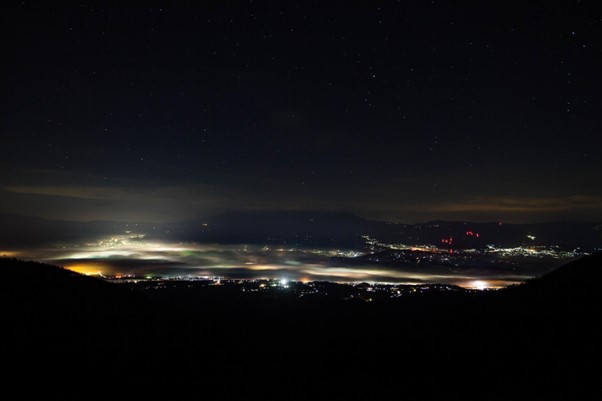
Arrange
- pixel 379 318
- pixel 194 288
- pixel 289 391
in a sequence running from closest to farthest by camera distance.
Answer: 1. pixel 289 391
2. pixel 379 318
3. pixel 194 288

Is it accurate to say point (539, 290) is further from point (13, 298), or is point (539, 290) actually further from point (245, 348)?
point (13, 298)

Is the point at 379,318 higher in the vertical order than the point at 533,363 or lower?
lower

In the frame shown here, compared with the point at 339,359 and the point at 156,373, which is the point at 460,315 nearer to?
the point at 339,359

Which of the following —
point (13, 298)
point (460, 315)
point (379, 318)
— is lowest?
point (379, 318)

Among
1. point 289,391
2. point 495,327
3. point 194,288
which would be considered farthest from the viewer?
point 194,288

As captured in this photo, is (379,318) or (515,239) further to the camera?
(515,239)

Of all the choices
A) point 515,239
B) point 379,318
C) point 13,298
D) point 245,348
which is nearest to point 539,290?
point 379,318

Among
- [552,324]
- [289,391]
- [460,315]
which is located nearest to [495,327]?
[552,324]
